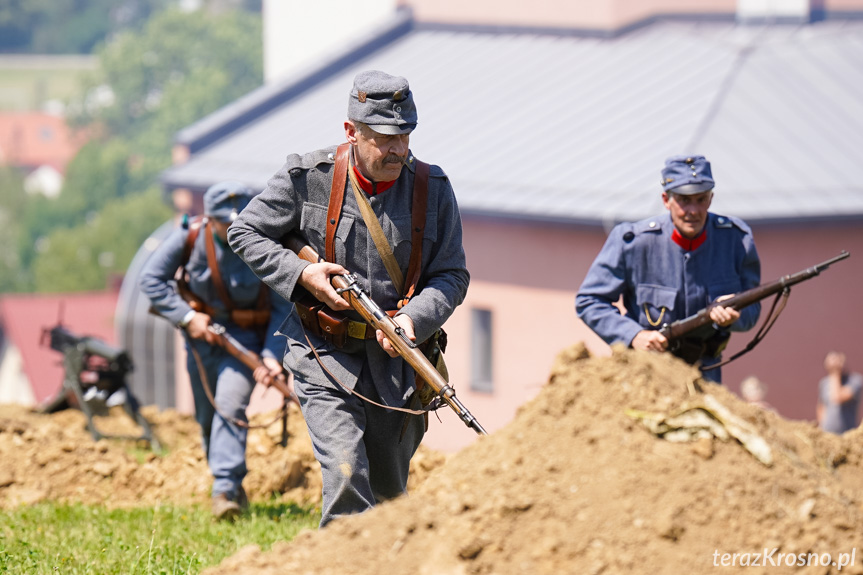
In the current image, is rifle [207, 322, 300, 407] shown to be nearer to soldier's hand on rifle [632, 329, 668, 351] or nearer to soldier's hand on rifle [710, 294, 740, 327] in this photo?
soldier's hand on rifle [632, 329, 668, 351]

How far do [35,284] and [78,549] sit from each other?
87.3 meters

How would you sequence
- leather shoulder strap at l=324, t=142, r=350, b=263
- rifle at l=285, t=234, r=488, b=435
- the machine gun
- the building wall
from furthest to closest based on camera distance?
the building wall
the machine gun
leather shoulder strap at l=324, t=142, r=350, b=263
rifle at l=285, t=234, r=488, b=435

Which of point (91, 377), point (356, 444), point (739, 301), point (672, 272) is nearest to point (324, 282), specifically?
point (356, 444)

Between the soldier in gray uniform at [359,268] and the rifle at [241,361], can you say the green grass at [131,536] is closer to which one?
the rifle at [241,361]

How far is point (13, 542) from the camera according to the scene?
644 centimetres

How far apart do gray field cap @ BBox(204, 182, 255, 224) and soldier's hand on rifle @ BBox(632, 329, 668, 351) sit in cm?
254

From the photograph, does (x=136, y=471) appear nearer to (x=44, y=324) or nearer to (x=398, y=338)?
(x=398, y=338)

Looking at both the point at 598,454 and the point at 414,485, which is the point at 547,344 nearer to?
the point at 414,485

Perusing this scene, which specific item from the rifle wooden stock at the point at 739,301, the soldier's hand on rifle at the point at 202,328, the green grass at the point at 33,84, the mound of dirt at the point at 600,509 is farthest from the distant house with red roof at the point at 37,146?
the mound of dirt at the point at 600,509

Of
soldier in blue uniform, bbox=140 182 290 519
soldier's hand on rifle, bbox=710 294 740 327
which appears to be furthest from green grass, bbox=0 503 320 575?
soldier's hand on rifle, bbox=710 294 740 327

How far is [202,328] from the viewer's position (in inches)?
307

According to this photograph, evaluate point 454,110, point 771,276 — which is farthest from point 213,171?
point 771,276

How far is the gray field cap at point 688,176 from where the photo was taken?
6316mm

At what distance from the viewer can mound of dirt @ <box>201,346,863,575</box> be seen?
4027 mm
